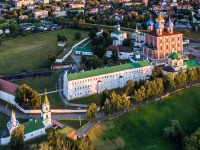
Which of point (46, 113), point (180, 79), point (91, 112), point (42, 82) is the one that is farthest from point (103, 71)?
point (46, 113)

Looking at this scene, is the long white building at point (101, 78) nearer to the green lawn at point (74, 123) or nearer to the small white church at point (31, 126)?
the green lawn at point (74, 123)

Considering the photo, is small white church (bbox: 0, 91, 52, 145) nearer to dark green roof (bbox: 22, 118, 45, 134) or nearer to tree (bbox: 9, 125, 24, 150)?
dark green roof (bbox: 22, 118, 45, 134)

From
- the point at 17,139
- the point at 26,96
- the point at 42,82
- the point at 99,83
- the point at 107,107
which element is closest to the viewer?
the point at 17,139

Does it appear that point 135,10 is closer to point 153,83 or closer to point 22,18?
point 22,18

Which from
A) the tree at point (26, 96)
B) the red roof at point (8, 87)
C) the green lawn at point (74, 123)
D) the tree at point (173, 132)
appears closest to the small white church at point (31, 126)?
the green lawn at point (74, 123)

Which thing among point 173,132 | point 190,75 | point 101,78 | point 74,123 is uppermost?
point 101,78

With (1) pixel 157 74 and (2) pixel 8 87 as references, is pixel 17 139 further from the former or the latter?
(1) pixel 157 74
